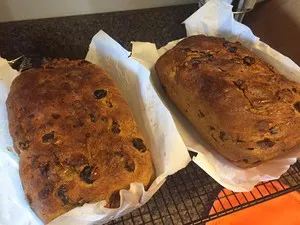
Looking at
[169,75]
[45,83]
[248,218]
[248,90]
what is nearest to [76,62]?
[45,83]

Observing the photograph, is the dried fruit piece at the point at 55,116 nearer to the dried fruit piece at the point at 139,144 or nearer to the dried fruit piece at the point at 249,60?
the dried fruit piece at the point at 139,144

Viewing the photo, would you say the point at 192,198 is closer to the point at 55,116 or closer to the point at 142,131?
the point at 142,131

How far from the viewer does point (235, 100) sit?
755mm


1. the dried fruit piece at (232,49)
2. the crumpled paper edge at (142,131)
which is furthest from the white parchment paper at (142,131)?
the dried fruit piece at (232,49)

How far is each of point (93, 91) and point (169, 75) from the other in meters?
0.19

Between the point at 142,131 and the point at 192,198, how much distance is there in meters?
0.18

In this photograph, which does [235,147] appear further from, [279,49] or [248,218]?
[279,49]

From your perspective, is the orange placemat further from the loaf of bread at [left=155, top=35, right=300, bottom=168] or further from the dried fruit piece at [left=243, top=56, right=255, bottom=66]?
the dried fruit piece at [left=243, top=56, right=255, bottom=66]

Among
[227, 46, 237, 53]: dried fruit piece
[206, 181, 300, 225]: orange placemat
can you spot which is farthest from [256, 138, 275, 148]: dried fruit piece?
[227, 46, 237, 53]: dried fruit piece

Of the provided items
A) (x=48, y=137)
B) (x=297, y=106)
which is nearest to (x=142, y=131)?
(x=48, y=137)

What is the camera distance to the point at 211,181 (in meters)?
0.84

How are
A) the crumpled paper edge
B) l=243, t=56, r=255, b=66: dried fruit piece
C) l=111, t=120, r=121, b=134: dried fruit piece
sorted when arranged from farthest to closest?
l=243, t=56, r=255, b=66: dried fruit piece
l=111, t=120, r=121, b=134: dried fruit piece
the crumpled paper edge

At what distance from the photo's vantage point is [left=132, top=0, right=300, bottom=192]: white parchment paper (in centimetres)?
77

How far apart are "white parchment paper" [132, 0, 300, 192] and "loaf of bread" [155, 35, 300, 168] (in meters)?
0.02
